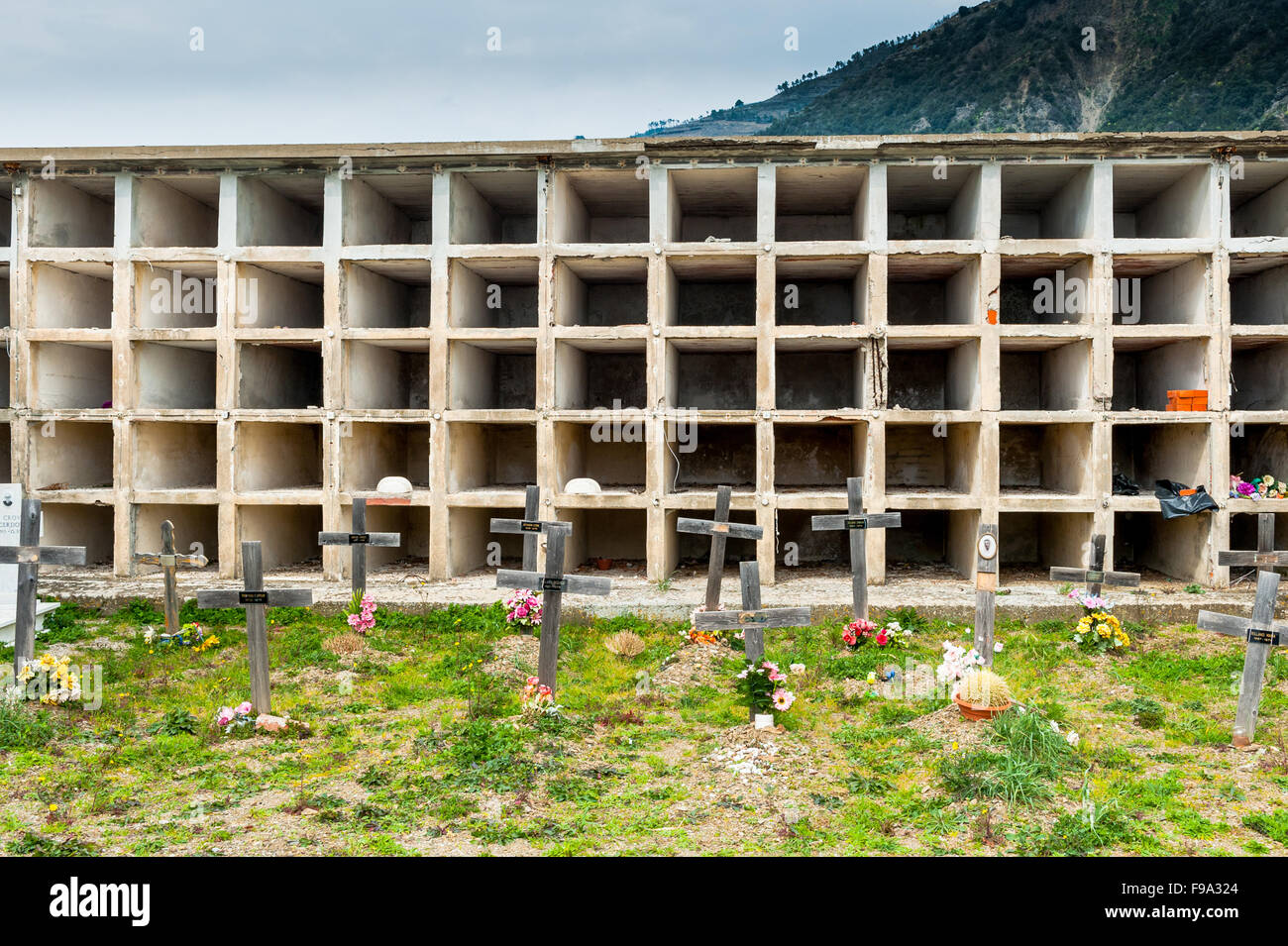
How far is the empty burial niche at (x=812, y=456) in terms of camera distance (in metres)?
15.4

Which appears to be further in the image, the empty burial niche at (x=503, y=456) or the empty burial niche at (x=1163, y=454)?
the empty burial niche at (x=503, y=456)

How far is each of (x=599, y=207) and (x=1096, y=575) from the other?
10.2 meters

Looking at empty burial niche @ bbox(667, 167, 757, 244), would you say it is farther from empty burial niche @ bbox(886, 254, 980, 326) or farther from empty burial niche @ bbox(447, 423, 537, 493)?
empty burial niche @ bbox(447, 423, 537, 493)

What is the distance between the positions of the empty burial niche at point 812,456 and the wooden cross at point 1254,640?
27.5 feet

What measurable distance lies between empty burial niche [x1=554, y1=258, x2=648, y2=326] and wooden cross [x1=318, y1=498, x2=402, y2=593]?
163 inches

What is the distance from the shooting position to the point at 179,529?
1407 centimetres

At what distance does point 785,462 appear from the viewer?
15.5 meters

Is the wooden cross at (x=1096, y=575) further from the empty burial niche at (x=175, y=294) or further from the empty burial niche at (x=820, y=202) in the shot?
the empty burial niche at (x=175, y=294)

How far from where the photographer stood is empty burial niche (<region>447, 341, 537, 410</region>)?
43.4 feet

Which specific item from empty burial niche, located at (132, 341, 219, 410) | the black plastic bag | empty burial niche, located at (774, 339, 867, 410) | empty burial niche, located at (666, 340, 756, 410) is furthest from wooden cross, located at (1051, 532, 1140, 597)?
empty burial niche, located at (132, 341, 219, 410)

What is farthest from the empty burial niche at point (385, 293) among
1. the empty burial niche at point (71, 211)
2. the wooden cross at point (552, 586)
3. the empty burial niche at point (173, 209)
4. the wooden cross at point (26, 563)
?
the wooden cross at point (552, 586)

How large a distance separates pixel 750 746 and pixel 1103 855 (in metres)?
2.71
